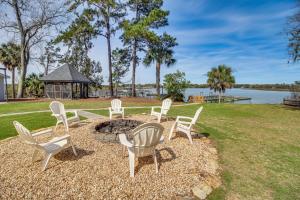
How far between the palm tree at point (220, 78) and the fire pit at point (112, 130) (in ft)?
102

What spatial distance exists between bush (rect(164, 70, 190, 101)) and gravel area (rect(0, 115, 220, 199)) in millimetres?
14922

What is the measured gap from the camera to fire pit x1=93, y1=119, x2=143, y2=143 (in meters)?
5.47

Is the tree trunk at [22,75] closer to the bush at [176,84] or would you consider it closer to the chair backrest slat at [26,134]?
the bush at [176,84]

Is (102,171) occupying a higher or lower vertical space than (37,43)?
lower

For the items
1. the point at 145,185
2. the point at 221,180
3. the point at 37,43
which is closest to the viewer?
the point at 145,185

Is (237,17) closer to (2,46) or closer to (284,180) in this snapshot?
(284,180)

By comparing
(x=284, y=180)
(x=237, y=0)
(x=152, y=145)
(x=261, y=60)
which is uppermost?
(x=237, y=0)

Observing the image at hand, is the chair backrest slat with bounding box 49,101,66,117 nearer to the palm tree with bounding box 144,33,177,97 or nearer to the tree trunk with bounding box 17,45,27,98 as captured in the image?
the palm tree with bounding box 144,33,177,97

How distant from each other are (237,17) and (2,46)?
2742 cm

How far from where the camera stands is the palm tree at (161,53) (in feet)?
69.1

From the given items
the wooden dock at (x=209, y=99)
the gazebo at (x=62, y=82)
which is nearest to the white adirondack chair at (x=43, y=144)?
the gazebo at (x=62, y=82)

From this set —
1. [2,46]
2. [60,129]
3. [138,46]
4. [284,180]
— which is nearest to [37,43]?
[2,46]

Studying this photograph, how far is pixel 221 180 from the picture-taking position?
12.6ft

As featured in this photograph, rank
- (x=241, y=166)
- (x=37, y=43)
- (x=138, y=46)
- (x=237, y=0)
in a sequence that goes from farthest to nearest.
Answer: (x=37, y=43)
(x=138, y=46)
(x=237, y=0)
(x=241, y=166)
